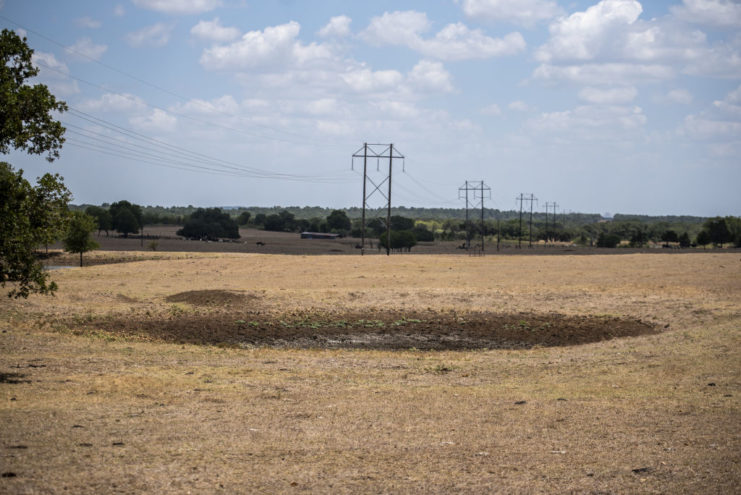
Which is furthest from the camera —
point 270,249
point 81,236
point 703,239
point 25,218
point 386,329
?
point 703,239

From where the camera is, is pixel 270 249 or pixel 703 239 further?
pixel 703 239

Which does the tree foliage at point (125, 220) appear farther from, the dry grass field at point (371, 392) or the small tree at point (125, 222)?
the dry grass field at point (371, 392)

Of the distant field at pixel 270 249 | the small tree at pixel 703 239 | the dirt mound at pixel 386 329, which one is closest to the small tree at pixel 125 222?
the distant field at pixel 270 249

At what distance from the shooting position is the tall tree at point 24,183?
1522 cm

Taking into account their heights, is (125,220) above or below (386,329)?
above

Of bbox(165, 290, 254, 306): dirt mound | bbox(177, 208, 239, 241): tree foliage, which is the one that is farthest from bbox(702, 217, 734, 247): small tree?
bbox(165, 290, 254, 306): dirt mound

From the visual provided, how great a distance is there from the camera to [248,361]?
69.0ft

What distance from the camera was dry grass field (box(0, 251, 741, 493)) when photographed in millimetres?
9945

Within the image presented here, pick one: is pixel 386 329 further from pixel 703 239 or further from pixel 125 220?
pixel 703 239

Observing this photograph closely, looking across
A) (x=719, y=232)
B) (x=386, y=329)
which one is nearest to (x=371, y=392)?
(x=386, y=329)

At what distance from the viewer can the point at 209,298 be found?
3638 centimetres

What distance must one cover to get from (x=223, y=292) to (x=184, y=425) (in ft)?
84.8

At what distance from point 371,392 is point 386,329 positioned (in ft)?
47.1

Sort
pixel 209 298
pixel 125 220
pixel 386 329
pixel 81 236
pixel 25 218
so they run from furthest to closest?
pixel 125 220
pixel 81 236
pixel 209 298
pixel 386 329
pixel 25 218
